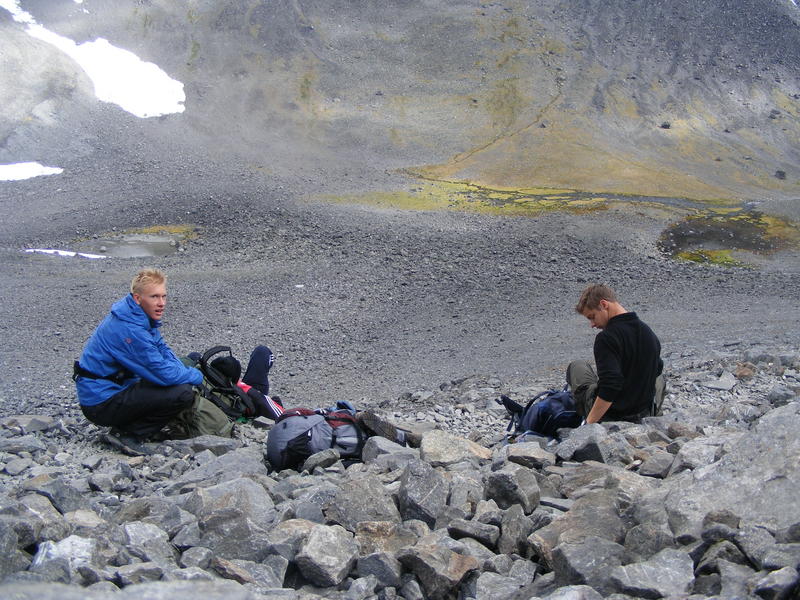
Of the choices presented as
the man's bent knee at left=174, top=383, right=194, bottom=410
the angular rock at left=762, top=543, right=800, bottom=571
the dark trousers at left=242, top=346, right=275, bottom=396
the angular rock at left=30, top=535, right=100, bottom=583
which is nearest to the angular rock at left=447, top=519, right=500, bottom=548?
the angular rock at left=762, top=543, right=800, bottom=571

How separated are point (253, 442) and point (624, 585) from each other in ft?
18.1

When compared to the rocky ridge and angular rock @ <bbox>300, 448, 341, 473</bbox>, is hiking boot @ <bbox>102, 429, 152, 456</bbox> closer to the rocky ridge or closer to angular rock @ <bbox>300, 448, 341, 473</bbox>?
the rocky ridge

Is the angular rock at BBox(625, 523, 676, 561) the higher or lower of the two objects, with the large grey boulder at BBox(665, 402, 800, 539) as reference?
lower

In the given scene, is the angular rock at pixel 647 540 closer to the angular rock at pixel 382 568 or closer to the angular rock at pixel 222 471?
the angular rock at pixel 382 568

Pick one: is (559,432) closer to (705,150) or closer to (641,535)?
(641,535)

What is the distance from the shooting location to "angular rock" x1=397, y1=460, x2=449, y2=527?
5.46m

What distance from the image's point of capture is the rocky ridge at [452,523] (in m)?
4.07

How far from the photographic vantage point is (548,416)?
8.09m

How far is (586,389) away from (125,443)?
499 centimetres

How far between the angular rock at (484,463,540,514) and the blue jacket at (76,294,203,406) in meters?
3.97

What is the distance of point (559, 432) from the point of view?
7895mm

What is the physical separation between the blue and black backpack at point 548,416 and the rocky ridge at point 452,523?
845 millimetres

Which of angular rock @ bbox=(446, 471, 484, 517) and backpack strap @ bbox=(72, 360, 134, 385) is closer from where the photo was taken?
angular rock @ bbox=(446, 471, 484, 517)

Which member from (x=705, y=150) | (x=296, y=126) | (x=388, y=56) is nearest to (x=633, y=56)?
(x=705, y=150)
